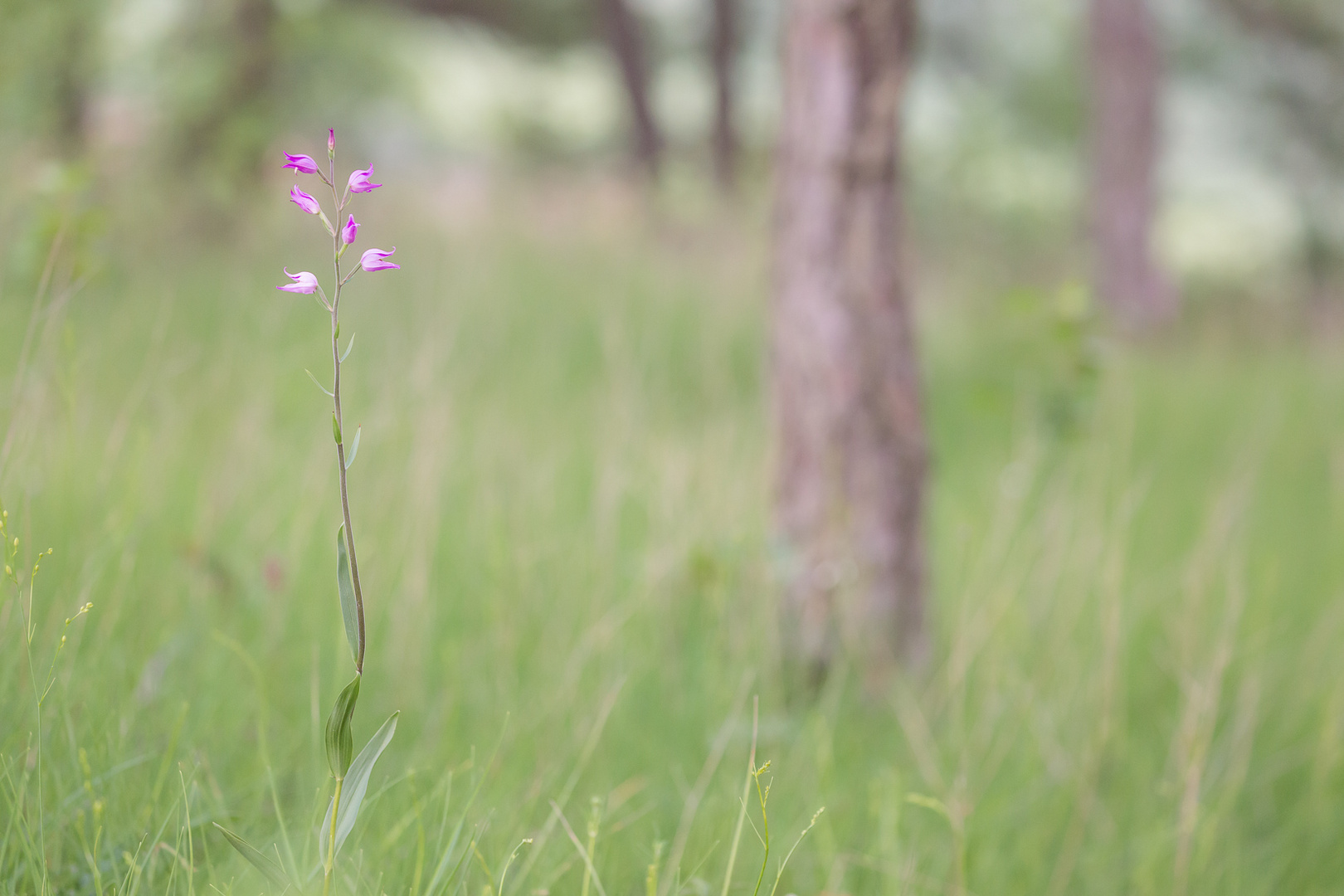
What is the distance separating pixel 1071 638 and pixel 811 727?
0.91 meters

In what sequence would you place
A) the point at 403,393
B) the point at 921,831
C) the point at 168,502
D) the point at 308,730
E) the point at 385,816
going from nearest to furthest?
1. the point at 385,816
2. the point at 308,730
3. the point at 921,831
4. the point at 168,502
5. the point at 403,393

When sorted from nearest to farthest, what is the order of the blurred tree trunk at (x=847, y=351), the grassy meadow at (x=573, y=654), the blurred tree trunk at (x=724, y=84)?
the grassy meadow at (x=573, y=654) < the blurred tree trunk at (x=847, y=351) < the blurred tree trunk at (x=724, y=84)

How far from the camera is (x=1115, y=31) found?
7953 mm

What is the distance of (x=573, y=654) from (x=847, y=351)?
0.97 metres

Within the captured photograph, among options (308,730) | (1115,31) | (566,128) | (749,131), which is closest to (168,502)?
(308,730)

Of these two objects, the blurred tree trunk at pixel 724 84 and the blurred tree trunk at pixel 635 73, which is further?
the blurred tree trunk at pixel 724 84

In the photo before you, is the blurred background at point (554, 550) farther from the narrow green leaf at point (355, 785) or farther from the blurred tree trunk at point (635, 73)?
the blurred tree trunk at point (635, 73)

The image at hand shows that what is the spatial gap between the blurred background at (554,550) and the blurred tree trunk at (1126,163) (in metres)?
0.73

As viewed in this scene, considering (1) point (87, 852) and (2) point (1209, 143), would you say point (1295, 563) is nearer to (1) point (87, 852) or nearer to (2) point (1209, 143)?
(1) point (87, 852)

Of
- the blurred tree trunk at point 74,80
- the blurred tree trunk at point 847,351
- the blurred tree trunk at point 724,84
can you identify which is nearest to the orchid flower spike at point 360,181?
the blurred tree trunk at point 847,351

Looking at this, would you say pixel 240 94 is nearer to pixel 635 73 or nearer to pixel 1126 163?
pixel 635 73

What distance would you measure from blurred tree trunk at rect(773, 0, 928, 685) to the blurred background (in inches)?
3.5

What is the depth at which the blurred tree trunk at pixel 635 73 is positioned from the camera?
11070 millimetres

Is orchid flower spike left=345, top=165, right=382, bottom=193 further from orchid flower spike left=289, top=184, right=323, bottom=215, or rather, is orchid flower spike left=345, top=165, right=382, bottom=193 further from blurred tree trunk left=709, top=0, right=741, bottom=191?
blurred tree trunk left=709, top=0, right=741, bottom=191
